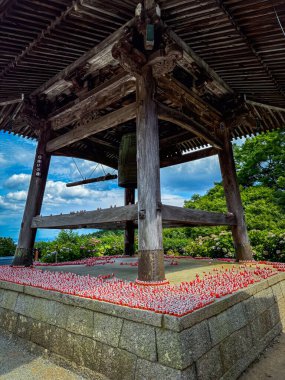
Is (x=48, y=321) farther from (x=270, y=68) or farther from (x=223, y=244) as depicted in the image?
(x=223, y=244)

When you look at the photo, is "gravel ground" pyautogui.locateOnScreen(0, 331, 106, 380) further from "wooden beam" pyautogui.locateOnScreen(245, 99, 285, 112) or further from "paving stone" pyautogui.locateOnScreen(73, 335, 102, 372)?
"wooden beam" pyautogui.locateOnScreen(245, 99, 285, 112)

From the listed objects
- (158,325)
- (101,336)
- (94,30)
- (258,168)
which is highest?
(258,168)

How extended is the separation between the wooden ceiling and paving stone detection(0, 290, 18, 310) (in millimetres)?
3919

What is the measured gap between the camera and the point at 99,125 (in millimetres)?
5309

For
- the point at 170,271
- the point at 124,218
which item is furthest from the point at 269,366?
the point at 124,218

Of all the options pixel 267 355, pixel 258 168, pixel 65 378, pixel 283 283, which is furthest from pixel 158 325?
pixel 258 168

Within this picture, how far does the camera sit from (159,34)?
402cm

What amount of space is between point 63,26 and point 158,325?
4.72 m

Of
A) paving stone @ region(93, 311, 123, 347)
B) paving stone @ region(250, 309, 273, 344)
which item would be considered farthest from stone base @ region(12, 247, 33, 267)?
paving stone @ region(250, 309, 273, 344)

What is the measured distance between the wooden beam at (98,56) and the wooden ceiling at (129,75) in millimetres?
20

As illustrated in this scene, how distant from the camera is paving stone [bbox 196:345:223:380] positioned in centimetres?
220

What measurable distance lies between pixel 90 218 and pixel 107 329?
2.42 m

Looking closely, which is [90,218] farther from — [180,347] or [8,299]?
[180,347]

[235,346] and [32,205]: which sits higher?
[32,205]
